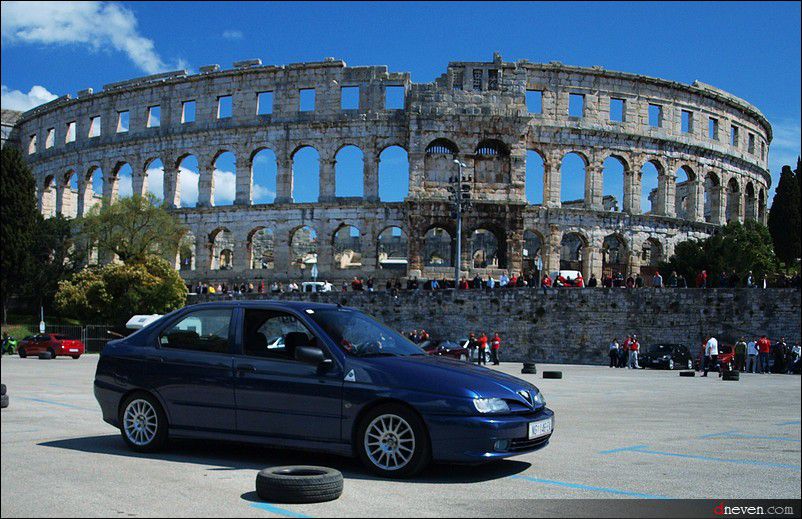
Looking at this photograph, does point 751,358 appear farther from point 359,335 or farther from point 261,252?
point 261,252

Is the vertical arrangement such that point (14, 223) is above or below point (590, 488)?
above

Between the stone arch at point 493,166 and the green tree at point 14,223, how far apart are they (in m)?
28.0

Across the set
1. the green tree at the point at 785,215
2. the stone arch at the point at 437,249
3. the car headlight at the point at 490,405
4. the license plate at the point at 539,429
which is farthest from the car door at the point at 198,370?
the stone arch at the point at 437,249

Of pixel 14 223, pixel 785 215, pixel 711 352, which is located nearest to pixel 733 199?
pixel 785 215

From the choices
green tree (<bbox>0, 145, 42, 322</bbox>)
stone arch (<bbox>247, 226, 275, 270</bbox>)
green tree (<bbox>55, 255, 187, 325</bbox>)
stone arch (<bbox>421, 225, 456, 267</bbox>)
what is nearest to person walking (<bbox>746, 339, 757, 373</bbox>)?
green tree (<bbox>55, 255, 187, 325</bbox>)

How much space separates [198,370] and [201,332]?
464 mm

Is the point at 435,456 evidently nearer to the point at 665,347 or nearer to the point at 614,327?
the point at 665,347

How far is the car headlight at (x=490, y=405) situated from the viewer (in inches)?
293

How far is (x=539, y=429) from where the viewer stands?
786cm

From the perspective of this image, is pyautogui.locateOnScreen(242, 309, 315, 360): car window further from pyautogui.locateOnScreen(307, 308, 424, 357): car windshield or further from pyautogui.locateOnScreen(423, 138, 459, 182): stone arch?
pyautogui.locateOnScreen(423, 138, 459, 182): stone arch

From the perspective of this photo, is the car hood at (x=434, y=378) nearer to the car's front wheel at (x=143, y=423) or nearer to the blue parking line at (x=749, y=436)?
the car's front wheel at (x=143, y=423)

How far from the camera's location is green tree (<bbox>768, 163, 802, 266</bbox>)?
2208 inches

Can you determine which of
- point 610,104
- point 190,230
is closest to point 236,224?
point 190,230

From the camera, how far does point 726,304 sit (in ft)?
120
